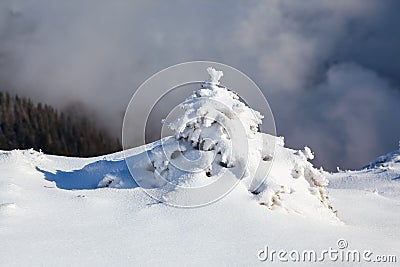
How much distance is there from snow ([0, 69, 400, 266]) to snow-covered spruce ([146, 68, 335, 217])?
0.10 feet

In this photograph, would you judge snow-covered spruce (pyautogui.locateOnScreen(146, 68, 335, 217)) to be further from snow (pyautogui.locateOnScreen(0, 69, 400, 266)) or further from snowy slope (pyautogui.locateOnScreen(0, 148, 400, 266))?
snowy slope (pyautogui.locateOnScreen(0, 148, 400, 266))

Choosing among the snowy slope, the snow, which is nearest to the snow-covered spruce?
the snow

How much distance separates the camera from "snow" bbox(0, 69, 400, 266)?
11.4 metres

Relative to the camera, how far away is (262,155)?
15719 mm

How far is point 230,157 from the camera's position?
14492 mm

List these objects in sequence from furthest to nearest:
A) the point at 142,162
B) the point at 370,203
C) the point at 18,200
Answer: the point at 370,203
the point at 142,162
the point at 18,200

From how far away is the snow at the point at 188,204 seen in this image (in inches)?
447

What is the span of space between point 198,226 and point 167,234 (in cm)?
81

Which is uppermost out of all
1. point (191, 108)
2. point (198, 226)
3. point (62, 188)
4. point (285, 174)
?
point (191, 108)

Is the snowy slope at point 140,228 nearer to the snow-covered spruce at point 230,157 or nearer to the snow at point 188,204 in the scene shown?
the snow at point 188,204

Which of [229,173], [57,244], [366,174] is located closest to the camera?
[57,244]

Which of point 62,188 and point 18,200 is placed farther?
point 62,188

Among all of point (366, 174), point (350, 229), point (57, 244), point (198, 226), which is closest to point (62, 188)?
point (57, 244)

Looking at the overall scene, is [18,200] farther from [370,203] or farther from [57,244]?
[370,203]
